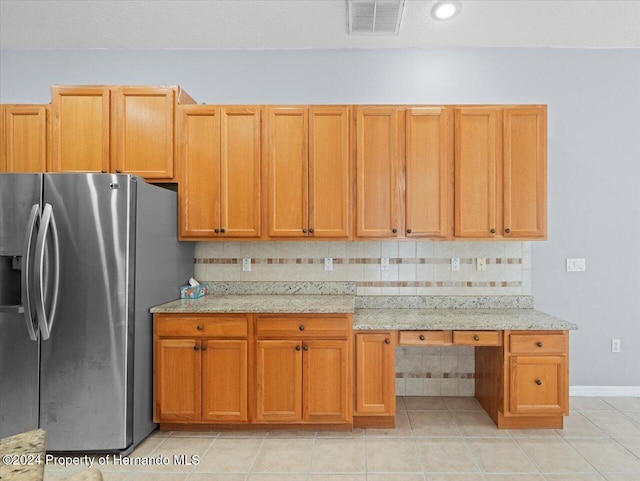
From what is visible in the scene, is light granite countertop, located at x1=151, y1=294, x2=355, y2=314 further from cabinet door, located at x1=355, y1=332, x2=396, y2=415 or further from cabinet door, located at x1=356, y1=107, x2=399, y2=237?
cabinet door, located at x1=356, y1=107, x2=399, y2=237

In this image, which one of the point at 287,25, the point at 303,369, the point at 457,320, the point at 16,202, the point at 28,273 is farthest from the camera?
the point at 287,25

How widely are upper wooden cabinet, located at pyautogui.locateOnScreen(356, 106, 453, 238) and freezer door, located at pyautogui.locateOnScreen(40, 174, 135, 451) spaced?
174 cm

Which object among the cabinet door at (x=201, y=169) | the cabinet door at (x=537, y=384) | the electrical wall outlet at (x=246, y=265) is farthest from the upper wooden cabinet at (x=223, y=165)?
the cabinet door at (x=537, y=384)

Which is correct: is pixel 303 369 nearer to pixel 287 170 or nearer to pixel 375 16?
pixel 287 170

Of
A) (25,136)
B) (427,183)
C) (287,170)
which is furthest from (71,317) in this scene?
(427,183)

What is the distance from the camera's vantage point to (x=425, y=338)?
279 centimetres

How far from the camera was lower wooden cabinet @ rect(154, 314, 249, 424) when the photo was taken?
272 cm

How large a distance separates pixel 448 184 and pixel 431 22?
131cm

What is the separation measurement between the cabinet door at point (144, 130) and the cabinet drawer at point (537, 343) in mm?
2867

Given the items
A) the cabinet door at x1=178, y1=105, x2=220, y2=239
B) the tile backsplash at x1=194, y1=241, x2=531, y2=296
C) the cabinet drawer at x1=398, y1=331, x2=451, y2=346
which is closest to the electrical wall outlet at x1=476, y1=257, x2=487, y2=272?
the tile backsplash at x1=194, y1=241, x2=531, y2=296

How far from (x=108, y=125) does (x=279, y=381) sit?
91.9 inches

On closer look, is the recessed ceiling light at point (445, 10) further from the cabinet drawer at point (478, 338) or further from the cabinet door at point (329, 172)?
the cabinet drawer at point (478, 338)

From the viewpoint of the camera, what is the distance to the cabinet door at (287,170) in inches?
121

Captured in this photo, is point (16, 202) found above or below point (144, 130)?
below
